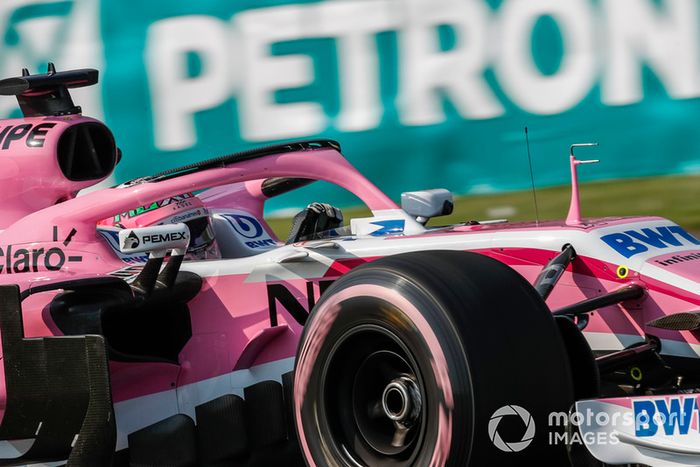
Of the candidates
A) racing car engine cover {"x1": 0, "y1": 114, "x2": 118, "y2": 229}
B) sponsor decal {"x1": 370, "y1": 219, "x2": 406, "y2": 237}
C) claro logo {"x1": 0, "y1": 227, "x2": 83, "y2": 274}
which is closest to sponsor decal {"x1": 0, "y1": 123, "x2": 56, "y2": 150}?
Answer: racing car engine cover {"x1": 0, "y1": 114, "x2": 118, "y2": 229}

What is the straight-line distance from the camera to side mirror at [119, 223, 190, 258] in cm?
387

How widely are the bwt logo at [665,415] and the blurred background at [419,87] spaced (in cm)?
487

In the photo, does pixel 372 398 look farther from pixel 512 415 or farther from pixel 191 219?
pixel 191 219

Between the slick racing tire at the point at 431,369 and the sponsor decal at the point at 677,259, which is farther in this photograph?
the sponsor decal at the point at 677,259

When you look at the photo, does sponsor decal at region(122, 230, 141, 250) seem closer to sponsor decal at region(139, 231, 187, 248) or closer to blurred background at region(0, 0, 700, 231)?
sponsor decal at region(139, 231, 187, 248)

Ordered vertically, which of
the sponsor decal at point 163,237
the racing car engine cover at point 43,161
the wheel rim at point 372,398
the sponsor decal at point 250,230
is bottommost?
the wheel rim at point 372,398

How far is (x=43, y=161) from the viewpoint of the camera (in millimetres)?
4891

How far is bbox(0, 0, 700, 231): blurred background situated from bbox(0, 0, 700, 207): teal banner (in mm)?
11

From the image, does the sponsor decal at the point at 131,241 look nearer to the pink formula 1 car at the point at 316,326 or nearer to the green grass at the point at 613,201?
the pink formula 1 car at the point at 316,326

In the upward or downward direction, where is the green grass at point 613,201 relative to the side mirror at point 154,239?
downward

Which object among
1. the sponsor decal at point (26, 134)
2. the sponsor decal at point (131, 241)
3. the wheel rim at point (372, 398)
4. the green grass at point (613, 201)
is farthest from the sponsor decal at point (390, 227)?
the green grass at point (613, 201)

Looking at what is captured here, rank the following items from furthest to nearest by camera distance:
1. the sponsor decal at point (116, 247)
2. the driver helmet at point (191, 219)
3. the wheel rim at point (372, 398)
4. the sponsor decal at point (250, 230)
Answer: the sponsor decal at point (250, 230) → the driver helmet at point (191, 219) → the sponsor decal at point (116, 247) → the wheel rim at point (372, 398)

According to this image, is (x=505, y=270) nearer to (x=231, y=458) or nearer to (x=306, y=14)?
(x=231, y=458)

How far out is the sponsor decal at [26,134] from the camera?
491 centimetres
